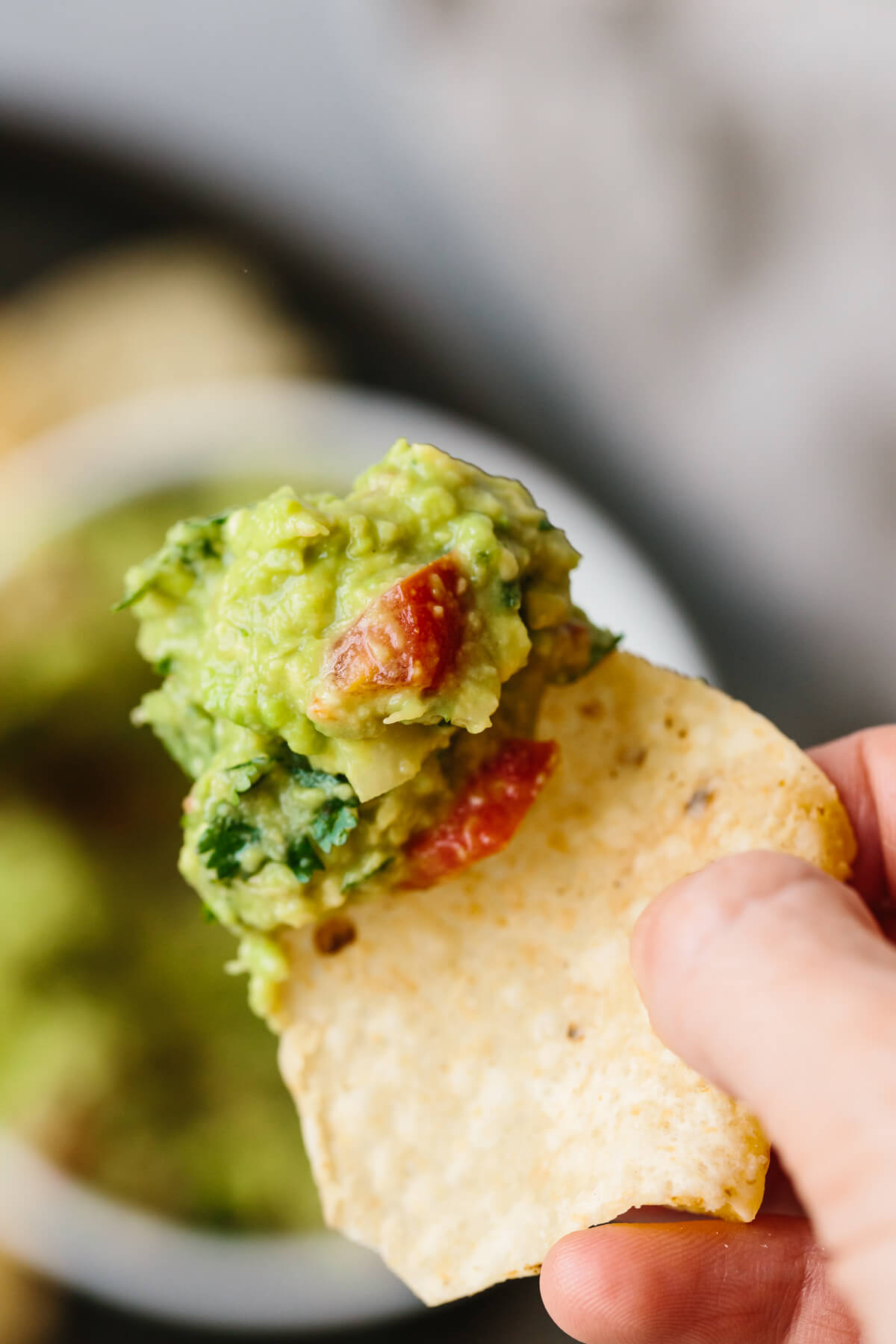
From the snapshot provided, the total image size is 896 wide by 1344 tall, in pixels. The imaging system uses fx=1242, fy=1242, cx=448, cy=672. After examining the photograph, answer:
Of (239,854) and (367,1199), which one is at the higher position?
(239,854)

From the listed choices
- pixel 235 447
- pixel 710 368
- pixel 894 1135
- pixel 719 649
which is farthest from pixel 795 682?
pixel 894 1135

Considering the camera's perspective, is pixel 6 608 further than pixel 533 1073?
Yes

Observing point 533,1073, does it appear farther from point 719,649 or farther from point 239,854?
point 719,649

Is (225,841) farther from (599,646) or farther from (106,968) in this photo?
(106,968)

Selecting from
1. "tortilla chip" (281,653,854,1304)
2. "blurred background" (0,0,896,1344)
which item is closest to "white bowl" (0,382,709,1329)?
"blurred background" (0,0,896,1344)

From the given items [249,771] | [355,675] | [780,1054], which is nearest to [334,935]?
[249,771]

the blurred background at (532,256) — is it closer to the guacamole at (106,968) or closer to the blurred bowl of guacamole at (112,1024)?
the blurred bowl of guacamole at (112,1024)

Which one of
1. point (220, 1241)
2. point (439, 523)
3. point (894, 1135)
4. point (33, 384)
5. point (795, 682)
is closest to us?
point (894, 1135)

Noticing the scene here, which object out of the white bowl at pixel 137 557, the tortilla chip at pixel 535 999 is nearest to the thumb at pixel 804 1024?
the tortilla chip at pixel 535 999
